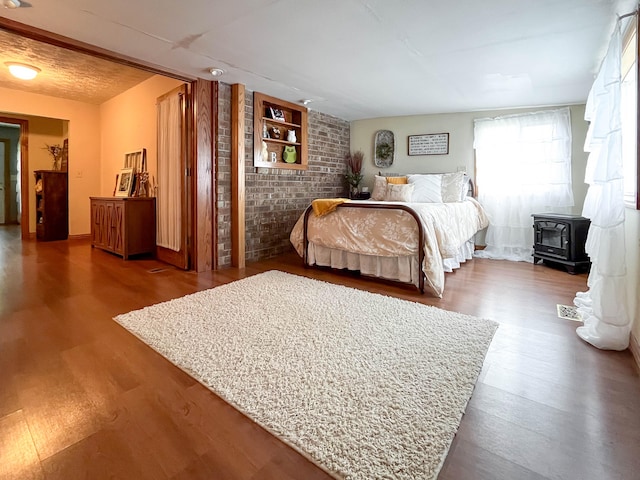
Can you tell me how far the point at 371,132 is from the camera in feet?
19.3

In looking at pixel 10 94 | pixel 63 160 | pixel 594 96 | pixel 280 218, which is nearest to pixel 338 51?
pixel 594 96

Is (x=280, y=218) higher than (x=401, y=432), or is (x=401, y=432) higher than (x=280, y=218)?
(x=280, y=218)

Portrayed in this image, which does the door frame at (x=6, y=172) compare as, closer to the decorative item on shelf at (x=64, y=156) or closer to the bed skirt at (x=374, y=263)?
the decorative item on shelf at (x=64, y=156)

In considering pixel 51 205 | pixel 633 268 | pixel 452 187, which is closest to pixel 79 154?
pixel 51 205

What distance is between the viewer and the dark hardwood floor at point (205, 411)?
1.09 meters

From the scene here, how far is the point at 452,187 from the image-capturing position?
462cm

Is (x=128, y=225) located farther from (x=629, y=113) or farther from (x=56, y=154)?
(x=629, y=113)

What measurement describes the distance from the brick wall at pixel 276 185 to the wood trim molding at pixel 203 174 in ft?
0.36

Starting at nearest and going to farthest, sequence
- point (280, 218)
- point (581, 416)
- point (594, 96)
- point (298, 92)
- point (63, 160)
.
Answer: point (581, 416) < point (594, 96) < point (298, 92) < point (280, 218) < point (63, 160)

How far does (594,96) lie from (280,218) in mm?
3568

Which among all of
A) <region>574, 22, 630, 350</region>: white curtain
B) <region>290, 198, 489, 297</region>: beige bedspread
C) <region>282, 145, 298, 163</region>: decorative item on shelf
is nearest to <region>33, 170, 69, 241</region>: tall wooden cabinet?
<region>282, 145, 298, 163</region>: decorative item on shelf

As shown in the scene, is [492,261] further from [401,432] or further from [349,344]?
[401,432]

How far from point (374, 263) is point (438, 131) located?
3021 millimetres

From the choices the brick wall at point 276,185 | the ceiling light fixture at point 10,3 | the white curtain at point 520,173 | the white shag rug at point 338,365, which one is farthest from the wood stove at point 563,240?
the ceiling light fixture at point 10,3
